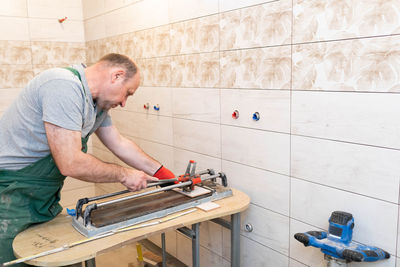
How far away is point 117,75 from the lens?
64.2 inches

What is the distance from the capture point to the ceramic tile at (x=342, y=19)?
1.31 m

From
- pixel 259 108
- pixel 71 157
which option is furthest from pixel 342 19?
pixel 71 157

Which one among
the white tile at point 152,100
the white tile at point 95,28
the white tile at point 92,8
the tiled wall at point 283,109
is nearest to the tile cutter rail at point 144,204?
the tiled wall at point 283,109

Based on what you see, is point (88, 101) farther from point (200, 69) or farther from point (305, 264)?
point (305, 264)

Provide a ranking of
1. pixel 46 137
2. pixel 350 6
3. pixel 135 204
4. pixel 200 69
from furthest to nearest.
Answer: pixel 200 69 → pixel 135 204 → pixel 46 137 → pixel 350 6

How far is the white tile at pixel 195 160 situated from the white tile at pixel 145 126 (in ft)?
0.44

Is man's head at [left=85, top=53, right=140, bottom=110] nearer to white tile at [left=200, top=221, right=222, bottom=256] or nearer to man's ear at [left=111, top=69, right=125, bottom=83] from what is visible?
man's ear at [left=111, top=69, right=125, bottom=83]

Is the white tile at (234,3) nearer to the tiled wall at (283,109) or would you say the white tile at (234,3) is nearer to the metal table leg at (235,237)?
the tiled wall at (283,109)

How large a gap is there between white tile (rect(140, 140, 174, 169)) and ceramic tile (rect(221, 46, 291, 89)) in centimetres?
78

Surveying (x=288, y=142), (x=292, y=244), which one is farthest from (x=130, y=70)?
(x=292, y=244)

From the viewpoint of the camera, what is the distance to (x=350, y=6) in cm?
141

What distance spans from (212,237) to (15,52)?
2.43 m

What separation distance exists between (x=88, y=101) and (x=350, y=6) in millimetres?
1164

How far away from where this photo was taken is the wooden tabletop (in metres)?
1.31
